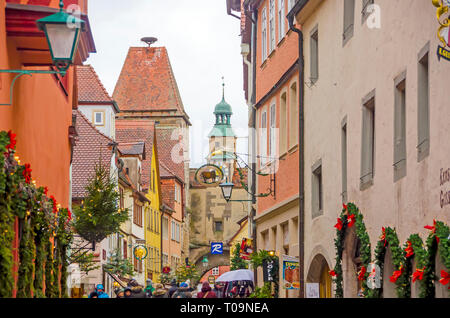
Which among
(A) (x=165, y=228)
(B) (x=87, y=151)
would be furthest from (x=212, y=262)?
(B) (x=87, y=151)

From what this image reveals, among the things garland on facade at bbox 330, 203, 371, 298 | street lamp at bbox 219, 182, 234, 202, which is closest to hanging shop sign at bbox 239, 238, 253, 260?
street lamp at bbox 219, 182, 234, 202

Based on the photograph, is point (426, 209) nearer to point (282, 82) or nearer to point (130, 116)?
point (282, 82)

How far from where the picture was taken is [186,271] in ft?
208

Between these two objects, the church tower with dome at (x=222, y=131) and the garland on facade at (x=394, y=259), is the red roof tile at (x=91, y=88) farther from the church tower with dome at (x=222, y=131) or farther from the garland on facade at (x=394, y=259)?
the church tower with dome at (x=222, y=131)

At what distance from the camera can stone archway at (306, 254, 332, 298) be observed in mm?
22062

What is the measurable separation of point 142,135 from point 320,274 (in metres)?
45.1

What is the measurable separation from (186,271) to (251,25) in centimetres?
3273

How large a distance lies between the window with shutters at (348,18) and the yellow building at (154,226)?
4220 cm

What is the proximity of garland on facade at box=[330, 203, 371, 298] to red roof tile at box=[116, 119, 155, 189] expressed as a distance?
42062 mm

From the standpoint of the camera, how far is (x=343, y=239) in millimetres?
18359

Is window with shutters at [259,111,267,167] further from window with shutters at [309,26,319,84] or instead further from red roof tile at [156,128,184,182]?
red roof tile at [156,128,184,182]

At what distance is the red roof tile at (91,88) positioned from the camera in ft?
168

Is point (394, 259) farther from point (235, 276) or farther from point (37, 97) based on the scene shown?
point (235, 276)

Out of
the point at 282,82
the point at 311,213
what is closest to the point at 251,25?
the point at 282,82
